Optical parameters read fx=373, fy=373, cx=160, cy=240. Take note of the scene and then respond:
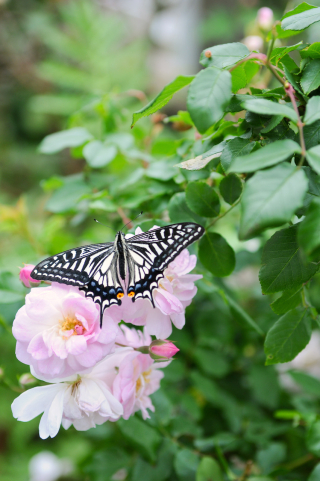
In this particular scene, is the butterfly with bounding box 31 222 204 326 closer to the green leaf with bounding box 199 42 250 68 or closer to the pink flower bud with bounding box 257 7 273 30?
the green leaf with bounding box 199 42 250 68

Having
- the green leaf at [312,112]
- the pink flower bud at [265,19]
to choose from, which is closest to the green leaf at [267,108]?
the green leaf at [312,112]

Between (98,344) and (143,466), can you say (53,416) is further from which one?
(143,466)

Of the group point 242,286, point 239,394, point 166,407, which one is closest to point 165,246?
point 166,407

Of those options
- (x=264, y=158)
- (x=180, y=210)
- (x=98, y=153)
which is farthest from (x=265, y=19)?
(x=264, y=158)

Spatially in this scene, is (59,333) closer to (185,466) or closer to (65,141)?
(185,466)

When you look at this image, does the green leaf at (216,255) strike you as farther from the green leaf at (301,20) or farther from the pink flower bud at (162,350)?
the green leaf at (301,20)

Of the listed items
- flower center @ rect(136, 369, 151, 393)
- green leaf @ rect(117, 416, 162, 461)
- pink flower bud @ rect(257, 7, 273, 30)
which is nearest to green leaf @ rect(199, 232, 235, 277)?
flower center @ rect(136, 369, 151, 393)
